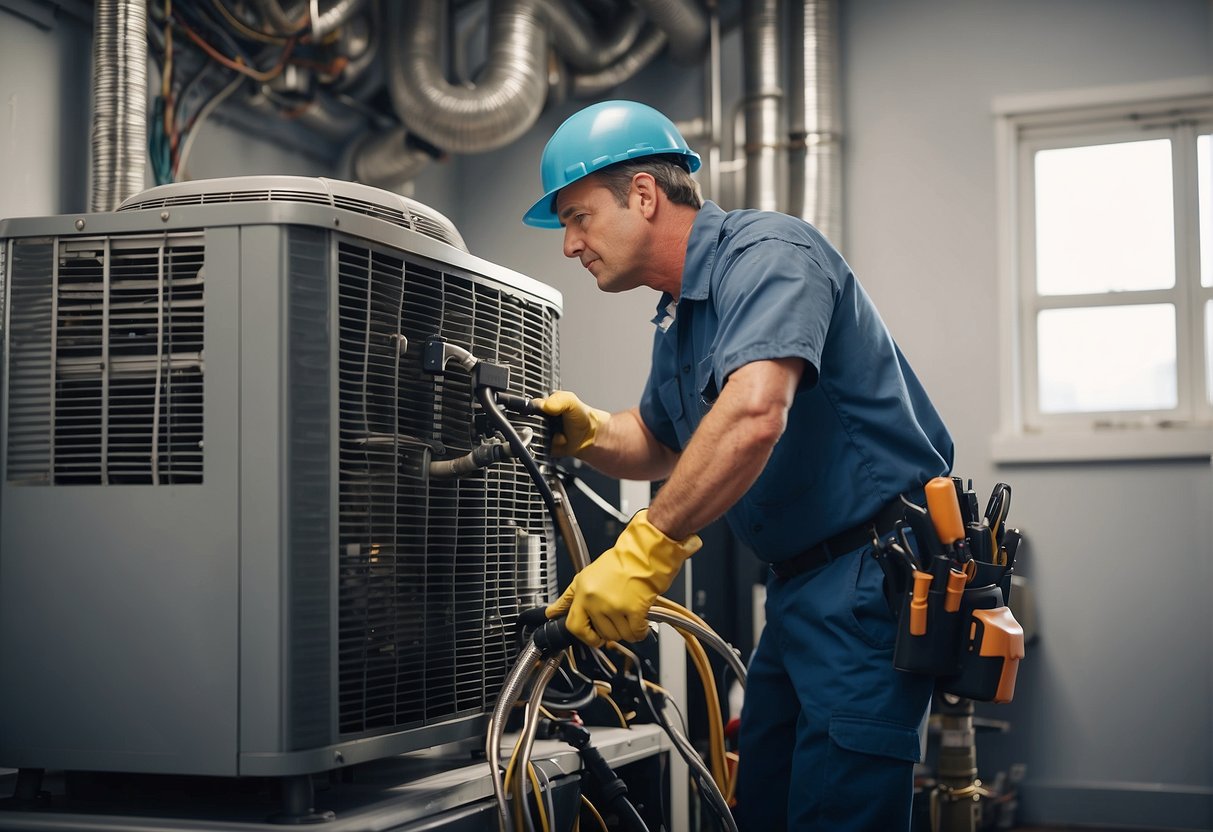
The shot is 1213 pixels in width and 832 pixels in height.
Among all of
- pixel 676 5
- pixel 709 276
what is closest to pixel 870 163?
pixel 676 5

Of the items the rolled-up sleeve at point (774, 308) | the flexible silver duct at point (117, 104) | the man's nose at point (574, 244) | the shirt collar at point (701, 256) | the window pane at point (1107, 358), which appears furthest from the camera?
the window pane at point (1107, 358)

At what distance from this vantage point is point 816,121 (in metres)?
3.76

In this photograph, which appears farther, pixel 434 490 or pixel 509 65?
pixel 509 65

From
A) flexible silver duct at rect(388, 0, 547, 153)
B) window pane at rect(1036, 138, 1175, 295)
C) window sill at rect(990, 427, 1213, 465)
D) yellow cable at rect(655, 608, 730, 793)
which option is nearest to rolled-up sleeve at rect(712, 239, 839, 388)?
yellow cable at rect(655, 608, 730, 793)

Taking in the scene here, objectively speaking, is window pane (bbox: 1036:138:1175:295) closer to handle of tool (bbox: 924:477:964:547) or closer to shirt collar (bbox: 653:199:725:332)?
shirt collar (bbox: 653:199:725:332)

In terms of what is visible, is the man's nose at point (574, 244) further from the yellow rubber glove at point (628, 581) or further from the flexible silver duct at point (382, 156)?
the flexible silver duct at point (382, 156)

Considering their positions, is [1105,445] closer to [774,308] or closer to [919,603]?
[919,603]

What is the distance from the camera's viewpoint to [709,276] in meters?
1.64

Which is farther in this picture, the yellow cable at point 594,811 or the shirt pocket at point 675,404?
the shirt pocket at point 675,404

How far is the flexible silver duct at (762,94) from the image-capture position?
3.71 m

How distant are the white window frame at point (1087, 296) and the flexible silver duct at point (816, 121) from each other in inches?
21.3

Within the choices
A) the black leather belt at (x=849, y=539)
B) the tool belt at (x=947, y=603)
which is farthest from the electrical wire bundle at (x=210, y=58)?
the tool belt at (x=947, y=603)

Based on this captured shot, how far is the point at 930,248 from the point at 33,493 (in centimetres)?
310

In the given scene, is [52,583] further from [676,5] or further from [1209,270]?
[1209,270]
